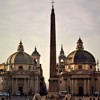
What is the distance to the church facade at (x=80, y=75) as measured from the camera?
101938 millimetres

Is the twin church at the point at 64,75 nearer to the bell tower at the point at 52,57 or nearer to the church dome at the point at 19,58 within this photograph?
the church dome at the point at 19,58

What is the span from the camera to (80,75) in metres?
102

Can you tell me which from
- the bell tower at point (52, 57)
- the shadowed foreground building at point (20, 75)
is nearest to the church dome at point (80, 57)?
the shadowed foreground building at point (20, 75)

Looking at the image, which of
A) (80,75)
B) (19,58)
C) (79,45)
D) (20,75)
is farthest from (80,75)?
(19,58)

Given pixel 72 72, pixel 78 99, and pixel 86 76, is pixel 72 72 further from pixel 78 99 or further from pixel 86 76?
pixel 78 99

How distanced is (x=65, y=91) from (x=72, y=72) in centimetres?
464

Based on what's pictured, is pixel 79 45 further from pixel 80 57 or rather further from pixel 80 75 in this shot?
pixel 80 75

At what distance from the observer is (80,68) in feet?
338

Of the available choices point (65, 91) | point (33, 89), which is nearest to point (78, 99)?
point (65, 91)

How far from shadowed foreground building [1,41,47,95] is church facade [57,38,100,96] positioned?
6886mm

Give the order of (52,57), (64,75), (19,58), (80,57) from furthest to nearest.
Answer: (19,58)
(64,75)
(80,57)
(52,57)

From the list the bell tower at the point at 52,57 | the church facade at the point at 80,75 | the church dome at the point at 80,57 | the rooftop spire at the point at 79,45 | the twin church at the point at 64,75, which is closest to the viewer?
the bell tower at the point at 52,57

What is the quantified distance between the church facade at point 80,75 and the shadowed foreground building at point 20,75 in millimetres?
6886

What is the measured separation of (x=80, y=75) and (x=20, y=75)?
45.0 feet
